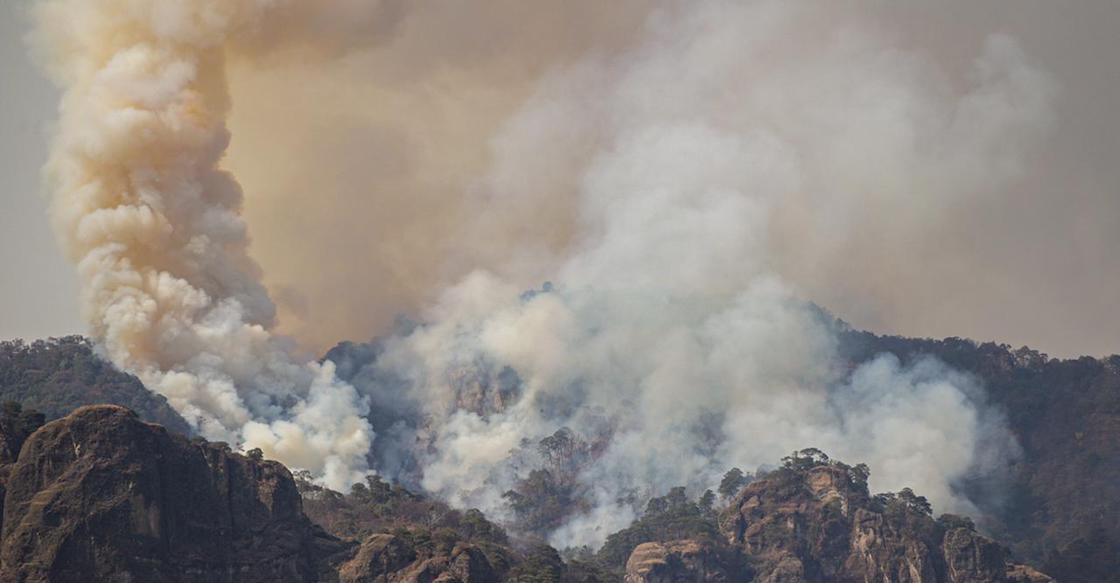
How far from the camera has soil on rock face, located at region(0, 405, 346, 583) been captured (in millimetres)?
130000

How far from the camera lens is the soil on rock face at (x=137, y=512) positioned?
130 m

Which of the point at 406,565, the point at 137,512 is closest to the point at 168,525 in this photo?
the point at 137,512

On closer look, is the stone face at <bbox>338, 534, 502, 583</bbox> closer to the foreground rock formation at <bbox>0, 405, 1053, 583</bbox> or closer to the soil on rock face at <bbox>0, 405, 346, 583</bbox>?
the foreground rock formation at <bbox>0, 405, 1053, 583</bbox>

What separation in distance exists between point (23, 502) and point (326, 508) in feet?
199

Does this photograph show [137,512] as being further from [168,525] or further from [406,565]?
[406,565]

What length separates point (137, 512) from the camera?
135125 mm

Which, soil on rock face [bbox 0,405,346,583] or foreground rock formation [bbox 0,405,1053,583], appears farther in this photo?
foreground rock formation [bbox 0,405,1053,583]

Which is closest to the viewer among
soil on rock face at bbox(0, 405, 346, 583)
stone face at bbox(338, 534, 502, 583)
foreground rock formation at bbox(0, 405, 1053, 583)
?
soil on rock face at bbox(0, 405, 346, 583)

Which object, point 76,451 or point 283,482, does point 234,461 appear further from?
point 76,451

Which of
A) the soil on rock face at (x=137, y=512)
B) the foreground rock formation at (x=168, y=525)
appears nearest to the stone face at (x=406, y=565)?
the foreground rock formation at (x=168, y=525)

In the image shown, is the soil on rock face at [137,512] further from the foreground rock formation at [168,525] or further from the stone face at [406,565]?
the stone face at [406,565]

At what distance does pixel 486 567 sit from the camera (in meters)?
158

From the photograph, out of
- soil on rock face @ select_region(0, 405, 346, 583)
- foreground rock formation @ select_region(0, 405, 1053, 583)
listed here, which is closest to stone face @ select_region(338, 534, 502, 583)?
foreground rock formation @ select_region(0, 405, 1053, 583)

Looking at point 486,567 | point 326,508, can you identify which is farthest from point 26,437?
point 326,508
